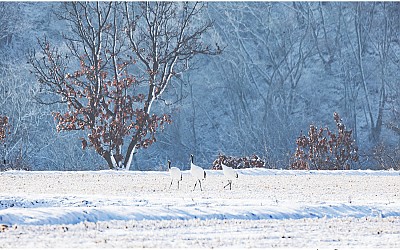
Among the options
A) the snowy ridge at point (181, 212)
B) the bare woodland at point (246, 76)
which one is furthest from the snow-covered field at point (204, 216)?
the bare woodland at point (246, 76)

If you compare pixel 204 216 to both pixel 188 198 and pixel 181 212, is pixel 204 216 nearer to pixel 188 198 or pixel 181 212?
pixel 181 212

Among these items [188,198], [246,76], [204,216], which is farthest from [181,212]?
[246,76]

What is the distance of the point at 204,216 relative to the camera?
11.7 m

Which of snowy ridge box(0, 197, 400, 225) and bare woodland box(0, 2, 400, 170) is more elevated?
bare woodland box(0, 2, 400, 170)

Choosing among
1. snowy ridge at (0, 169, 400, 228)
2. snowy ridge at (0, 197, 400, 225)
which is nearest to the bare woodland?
snowy ridge at (0, 169, 400, 228)

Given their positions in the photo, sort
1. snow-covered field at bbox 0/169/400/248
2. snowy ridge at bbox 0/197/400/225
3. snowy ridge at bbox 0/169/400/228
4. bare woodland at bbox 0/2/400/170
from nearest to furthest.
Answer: snow-covered field at bbox 0/169/400/248 < snowy ridge at bbox 0/197/400/225 < snowy ridge at bbox 0/169/400/228 < bare woodland at bbox 0/2/400/170

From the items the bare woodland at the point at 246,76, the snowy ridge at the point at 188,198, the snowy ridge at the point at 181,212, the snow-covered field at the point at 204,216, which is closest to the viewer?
the snow-covered field at the point at 204,216

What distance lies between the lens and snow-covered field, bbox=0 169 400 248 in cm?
946

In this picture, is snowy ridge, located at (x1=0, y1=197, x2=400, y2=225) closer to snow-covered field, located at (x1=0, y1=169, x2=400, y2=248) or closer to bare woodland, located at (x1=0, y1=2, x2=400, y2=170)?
snow-covered field, located at (x1=0, y1=169, x2=400, y2=248)

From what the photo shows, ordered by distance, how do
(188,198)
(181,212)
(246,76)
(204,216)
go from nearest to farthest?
(204,216)
(181,212)
(188,198)
(246,76)

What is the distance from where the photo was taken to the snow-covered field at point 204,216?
946cm

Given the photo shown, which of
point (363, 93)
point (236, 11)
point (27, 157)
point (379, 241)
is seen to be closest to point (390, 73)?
point (363, 93)

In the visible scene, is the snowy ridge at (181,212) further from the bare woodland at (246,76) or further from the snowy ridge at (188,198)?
the bare woodland at (246,76)

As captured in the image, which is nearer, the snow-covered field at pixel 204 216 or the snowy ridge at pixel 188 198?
the snow-covered field at pixel 204 216
